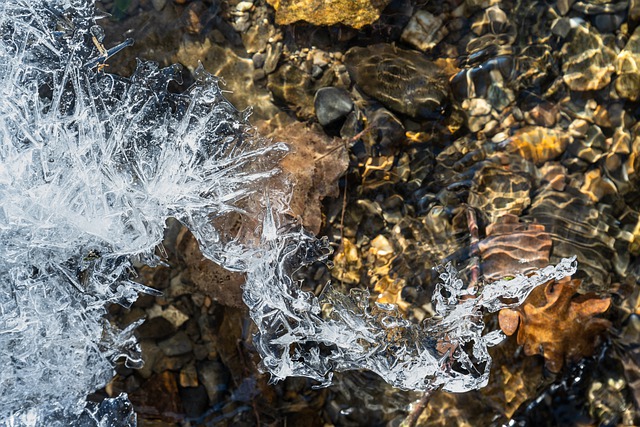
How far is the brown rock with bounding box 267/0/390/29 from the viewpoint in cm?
392

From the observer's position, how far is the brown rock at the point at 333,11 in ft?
12.9

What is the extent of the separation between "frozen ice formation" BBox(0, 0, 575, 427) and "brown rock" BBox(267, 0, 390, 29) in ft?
2.78

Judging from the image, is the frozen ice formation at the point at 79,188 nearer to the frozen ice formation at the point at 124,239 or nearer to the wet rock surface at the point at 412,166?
the frozen ice formation at the point at 124,239

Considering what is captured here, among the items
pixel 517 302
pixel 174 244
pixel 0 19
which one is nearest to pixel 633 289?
pixel 517 302

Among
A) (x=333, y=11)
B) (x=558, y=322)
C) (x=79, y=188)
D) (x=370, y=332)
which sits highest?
(x=333, y=11)

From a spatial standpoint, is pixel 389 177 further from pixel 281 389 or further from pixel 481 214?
pixel 281 389

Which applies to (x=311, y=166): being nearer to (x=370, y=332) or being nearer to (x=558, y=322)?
→ (x=370, y=332)

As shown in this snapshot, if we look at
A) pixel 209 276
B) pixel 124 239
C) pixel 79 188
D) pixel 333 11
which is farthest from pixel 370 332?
pixel 333 11

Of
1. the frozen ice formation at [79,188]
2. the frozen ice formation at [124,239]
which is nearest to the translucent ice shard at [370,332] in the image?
the frozen ice formation at [124,239]

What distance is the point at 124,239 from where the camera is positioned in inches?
145

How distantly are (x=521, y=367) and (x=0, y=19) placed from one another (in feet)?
12.9

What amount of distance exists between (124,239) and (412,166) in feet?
6.29

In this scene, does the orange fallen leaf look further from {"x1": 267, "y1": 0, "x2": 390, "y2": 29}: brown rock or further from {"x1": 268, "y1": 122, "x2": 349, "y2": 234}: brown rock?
{"x1": 267, "y1": 0, "x2": 390, "y2": 29}: brown rock

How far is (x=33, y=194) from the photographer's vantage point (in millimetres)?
3504
